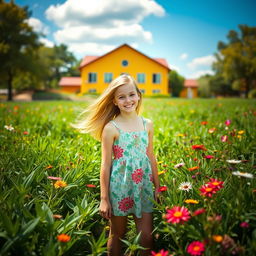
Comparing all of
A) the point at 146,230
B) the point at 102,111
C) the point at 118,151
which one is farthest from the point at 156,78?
the point at 146,230

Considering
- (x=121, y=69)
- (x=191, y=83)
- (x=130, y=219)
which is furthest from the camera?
(x=191, y=83)

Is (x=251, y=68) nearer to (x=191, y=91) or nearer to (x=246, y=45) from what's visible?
(x=246, y=45)

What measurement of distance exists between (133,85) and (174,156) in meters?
1.07

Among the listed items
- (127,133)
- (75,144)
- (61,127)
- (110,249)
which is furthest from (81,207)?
(61,127)

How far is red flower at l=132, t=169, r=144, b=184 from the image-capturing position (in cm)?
180

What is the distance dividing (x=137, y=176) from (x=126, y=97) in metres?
0.61

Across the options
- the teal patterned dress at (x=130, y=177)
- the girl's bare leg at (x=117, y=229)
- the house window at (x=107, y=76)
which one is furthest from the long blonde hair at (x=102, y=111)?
the house window at (x=107, y=76)

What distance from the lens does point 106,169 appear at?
1.83m

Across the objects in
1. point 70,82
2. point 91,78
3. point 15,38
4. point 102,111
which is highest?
point 15,38

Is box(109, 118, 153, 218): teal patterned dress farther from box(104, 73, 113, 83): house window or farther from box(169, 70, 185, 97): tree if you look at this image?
box(169, 70, 185, 97): tree

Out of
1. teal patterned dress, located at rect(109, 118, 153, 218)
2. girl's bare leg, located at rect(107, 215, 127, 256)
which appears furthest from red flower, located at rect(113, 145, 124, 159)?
girl's bare leg, located at rect(107, 215, 127, 256)

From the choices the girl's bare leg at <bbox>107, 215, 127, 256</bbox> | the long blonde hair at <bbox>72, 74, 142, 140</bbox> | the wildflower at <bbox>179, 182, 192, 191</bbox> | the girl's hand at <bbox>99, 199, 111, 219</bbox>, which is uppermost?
the long blonde hair at <bbox>72, 74, 142, 140</bbox>

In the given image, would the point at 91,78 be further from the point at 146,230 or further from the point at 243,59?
the point at 146,230

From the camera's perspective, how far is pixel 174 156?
273 centimetres
